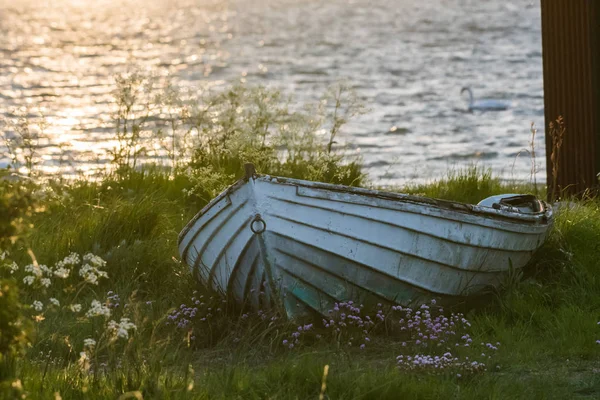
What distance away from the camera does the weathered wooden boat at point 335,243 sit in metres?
6.13

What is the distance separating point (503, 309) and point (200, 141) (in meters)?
4.14

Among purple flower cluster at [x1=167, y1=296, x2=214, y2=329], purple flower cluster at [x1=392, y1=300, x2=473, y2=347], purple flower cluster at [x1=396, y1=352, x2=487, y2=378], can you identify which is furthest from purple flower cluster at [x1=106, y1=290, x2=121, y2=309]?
purple flower cluster at [x1=396, y1=352, x2=487, y2=378]

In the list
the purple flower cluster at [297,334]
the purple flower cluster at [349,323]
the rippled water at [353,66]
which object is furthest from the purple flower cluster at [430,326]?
the rippled water at [353,66]

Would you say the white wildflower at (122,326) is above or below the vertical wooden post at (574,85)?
below

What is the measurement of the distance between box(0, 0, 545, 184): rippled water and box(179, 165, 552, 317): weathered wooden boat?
4.72 metres

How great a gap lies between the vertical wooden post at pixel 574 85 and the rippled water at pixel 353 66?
1.48 m

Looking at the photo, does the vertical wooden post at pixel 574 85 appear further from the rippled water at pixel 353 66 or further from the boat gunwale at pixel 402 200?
the boat gunwale at pixel 402 200

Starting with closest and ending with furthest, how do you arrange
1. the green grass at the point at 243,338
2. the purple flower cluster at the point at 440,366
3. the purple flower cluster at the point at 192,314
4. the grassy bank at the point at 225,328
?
the grassy bank at the point at 225,328
the green grass at the point at 243,338
the purple flower cluster at the point at 440,366
the purple flower cluster at the point at 192,314

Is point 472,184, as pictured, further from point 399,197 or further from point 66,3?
point 66,3

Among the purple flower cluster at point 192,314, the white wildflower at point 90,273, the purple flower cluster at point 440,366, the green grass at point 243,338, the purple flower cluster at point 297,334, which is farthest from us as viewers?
the purple flower cluster at point 192,314

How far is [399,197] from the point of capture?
6.18 metres

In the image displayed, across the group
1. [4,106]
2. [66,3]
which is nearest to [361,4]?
[66,3]

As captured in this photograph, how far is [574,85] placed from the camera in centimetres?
905

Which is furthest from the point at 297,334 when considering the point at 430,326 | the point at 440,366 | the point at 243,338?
the point at 440,366
